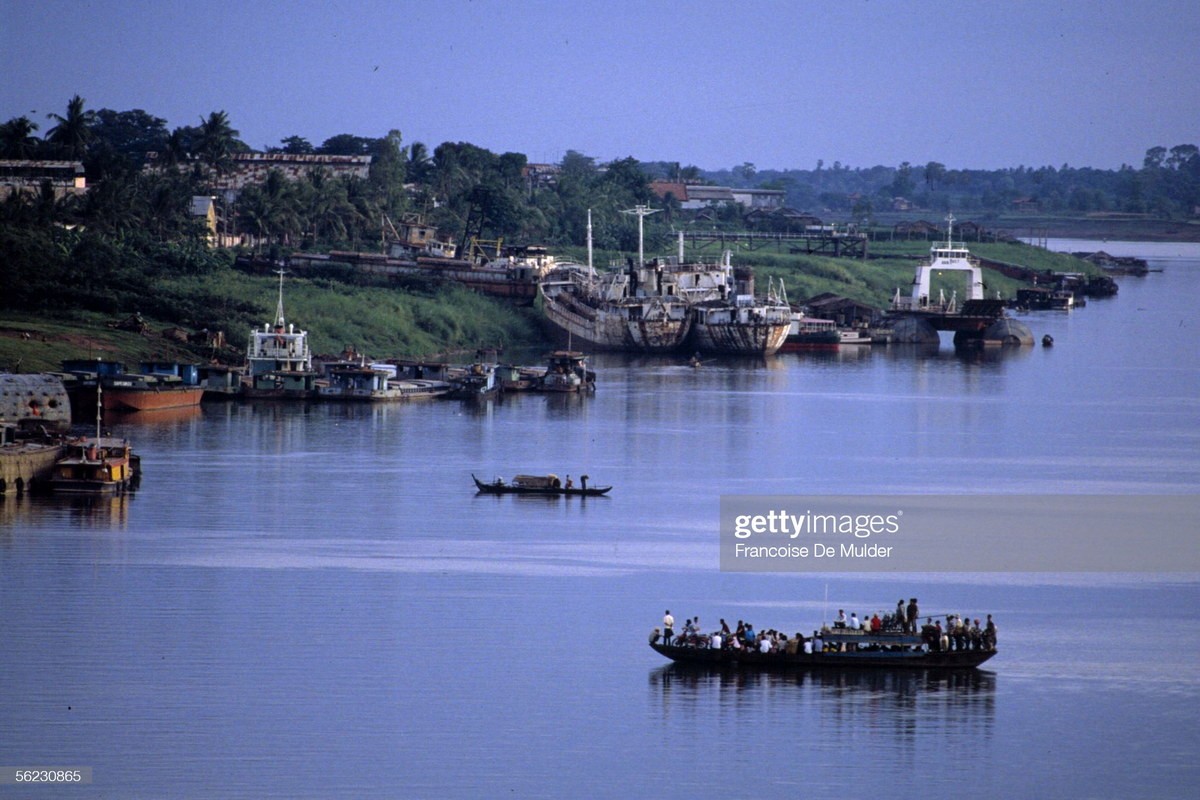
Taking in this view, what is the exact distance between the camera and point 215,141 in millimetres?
114250

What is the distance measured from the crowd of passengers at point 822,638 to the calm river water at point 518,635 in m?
0.60

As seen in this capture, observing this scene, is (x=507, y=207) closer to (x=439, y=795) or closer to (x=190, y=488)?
(x=190, y=488)

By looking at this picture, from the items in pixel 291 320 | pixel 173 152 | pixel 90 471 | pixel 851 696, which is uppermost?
pixel 173 152

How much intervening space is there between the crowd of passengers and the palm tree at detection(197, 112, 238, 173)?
284ft

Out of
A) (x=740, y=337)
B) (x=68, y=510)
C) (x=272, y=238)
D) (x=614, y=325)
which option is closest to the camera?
(x=68, y=510)

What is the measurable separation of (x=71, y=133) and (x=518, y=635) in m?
80.1

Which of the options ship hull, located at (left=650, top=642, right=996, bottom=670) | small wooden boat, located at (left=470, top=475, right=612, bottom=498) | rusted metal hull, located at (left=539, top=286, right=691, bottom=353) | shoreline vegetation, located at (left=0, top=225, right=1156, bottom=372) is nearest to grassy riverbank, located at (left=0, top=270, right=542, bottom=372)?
shoreline vegetation, located at (left=0, top=225, right=1156, bottom=372)

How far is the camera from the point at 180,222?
97.6m

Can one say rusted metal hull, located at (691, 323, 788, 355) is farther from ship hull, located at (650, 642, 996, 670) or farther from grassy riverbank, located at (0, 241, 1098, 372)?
ship hull, located at (650, 642, 996, 670)

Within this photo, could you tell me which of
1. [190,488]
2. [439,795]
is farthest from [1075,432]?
[439,795]

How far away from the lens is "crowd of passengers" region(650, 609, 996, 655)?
3316cm

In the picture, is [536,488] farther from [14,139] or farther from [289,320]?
[14,139]

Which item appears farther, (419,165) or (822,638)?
(419,165)

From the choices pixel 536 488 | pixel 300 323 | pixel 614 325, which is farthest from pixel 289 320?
pixel 536 488
